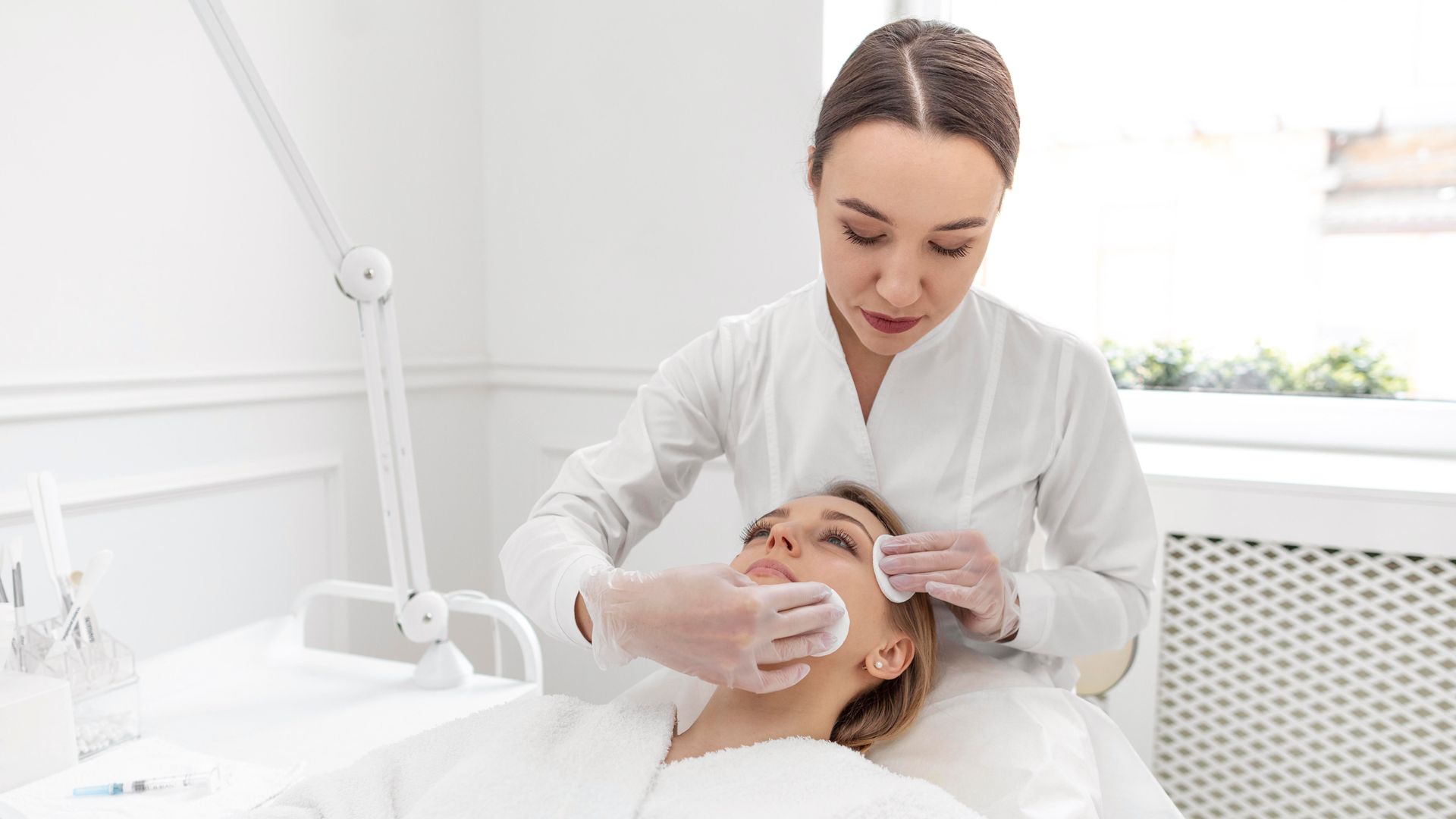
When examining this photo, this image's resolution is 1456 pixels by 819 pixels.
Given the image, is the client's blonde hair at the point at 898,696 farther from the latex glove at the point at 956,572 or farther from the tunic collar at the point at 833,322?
the tunic collar at the point at 833,322

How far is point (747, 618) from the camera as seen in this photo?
989mm

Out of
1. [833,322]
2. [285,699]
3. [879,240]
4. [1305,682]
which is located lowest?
[1305,682]

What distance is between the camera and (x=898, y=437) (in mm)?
1283

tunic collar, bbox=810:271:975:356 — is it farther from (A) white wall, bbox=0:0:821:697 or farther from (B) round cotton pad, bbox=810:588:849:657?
(A) white wall, bbox=0:0:821:697

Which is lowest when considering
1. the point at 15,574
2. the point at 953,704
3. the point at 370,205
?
the point at 953,704

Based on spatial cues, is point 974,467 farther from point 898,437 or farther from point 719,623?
point 719,623

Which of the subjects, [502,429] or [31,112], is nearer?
[31,112]

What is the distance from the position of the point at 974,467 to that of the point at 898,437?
0.32 ft

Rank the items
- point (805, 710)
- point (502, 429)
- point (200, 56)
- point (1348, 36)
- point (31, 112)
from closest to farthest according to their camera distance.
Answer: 1. point (805, 710)
2. point (31, 112)
3. point (200, 56)
4. point (1348, 36)
5. point (502, 429)

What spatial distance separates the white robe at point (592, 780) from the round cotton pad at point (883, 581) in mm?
188

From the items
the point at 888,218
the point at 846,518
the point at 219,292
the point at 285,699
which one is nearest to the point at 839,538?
the point at 846,518

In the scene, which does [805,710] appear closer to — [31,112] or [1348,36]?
[31,112]

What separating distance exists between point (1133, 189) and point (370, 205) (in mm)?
1563

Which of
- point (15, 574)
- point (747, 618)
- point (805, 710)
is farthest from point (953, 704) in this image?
point (15, 574)
